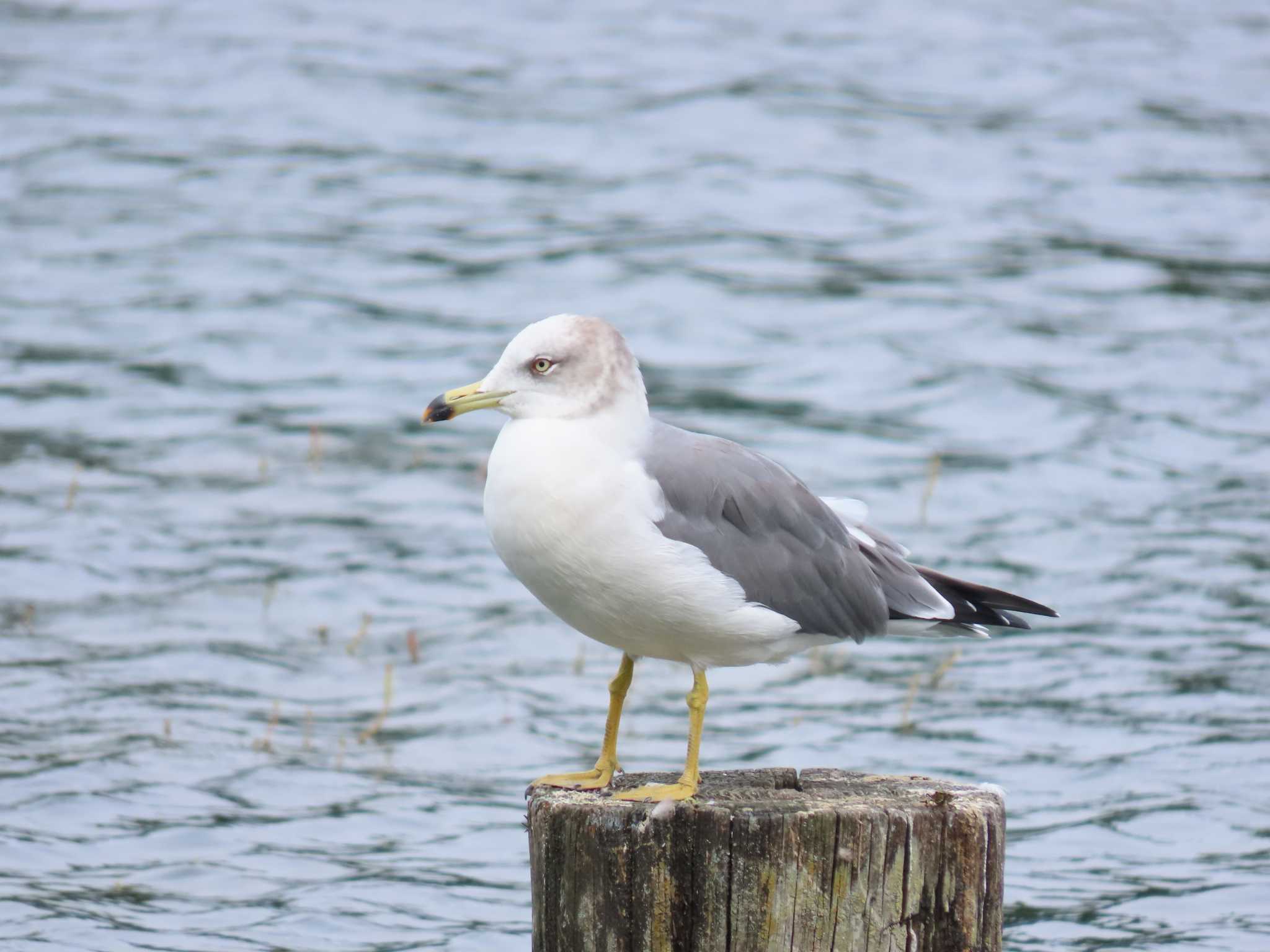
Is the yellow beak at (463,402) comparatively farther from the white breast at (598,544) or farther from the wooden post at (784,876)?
the wooden post at (784,876)

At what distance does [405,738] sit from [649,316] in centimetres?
687

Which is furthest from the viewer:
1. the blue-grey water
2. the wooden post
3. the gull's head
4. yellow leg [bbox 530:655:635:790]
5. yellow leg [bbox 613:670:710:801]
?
the blue-grey water

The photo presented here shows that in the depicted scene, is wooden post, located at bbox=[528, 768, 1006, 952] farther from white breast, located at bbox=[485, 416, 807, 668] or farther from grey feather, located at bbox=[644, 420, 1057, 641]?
grey feather, located at bbox=[644, 420, 1057, 641]

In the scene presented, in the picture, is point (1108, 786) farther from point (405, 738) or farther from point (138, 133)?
point (138, 133)

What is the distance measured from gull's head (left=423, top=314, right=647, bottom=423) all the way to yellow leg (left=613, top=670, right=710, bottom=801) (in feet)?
2.53

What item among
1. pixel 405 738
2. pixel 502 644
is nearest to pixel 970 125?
pixel 502 644

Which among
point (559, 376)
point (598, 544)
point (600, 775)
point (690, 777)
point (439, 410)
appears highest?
point (559, 376)

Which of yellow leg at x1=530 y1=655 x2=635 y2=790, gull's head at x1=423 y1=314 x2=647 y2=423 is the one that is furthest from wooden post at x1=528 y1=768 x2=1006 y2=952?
gull's head at x1=423 y1=314 x2=647 y2=423

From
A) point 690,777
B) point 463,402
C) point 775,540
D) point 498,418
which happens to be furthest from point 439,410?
point 498,418

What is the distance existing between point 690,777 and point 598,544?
629 millimetres

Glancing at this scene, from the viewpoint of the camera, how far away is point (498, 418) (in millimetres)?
13625

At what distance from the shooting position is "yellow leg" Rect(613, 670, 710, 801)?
4.46 m

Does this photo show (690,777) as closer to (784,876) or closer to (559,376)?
(784,876)

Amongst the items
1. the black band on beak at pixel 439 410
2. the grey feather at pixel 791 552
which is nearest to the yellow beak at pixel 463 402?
the black band on beak at pixel 439 410
